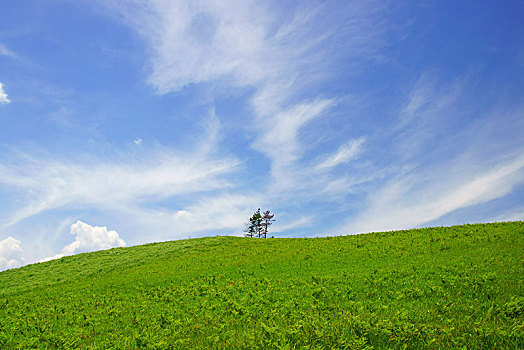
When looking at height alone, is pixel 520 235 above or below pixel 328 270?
above

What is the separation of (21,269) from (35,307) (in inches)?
1073

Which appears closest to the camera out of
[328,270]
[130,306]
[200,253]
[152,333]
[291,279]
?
[152,333]

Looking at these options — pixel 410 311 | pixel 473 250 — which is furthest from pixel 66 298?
pixel 473 250

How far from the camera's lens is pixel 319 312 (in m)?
9.55

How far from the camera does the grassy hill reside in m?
7.35

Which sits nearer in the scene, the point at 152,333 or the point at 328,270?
the point at 152,333

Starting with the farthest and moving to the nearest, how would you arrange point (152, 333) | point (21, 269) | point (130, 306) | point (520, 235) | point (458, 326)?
point (21, 269) < point (520, 235) < point (130, 306) < point (152, 333) < point (458, 326)

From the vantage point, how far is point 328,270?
1739 centimetres

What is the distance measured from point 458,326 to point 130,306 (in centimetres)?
1294

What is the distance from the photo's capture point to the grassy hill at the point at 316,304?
7352 millimetres

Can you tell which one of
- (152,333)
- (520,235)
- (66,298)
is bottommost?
(152,333)

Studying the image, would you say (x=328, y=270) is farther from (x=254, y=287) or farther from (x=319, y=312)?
(x=319, y=312)

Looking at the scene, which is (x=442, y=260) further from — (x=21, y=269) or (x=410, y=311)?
(x=21, y=269)

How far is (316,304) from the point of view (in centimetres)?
1077
